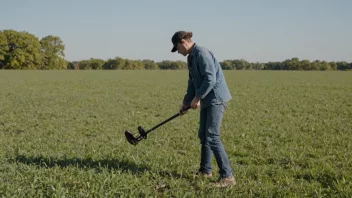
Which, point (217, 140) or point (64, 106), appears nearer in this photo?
point (217, 140)

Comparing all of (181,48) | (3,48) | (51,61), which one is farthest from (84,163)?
(51,61)

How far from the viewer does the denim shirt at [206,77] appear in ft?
16.0

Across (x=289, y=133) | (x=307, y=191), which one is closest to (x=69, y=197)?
Answer: (x=307, y=191)

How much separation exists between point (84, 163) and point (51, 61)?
105 meters

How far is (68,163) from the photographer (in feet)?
20.4

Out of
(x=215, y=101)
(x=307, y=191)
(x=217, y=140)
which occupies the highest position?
(x=215, y=101)

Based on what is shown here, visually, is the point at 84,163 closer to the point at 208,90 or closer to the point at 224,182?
the point at 224,182

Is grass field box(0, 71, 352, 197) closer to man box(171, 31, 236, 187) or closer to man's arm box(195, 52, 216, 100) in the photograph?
man box(171, 31, 236, 187)

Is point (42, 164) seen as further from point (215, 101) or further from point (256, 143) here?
point (256, 143)

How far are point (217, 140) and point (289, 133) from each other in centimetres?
517

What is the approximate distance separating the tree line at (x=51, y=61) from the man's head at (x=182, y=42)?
96.5 m

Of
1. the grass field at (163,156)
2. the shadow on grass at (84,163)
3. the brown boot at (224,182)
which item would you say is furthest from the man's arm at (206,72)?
the shadow on grass at (84,163)

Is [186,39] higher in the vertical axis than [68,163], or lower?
higher

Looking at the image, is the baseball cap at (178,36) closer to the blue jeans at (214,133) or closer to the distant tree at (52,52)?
the blue jeans at (214,133)
